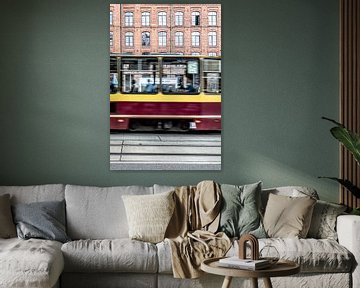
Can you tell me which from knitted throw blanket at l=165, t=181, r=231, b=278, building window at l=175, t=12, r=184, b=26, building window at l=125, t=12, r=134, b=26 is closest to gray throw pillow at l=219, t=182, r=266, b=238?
knitted throw blanket at l=165, t=181, r=231, b=278

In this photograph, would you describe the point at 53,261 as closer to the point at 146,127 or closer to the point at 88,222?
the point at 88,222

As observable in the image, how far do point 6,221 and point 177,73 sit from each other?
2041mm

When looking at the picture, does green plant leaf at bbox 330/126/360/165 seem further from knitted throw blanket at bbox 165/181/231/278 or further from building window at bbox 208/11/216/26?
building window at bbox 208/11/216/26

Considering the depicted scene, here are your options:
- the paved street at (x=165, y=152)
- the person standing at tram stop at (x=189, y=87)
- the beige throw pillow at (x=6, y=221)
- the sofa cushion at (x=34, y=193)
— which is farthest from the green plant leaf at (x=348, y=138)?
the beige throw pillow at (x=6, y=221)

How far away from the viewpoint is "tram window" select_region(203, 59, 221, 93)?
7.36m

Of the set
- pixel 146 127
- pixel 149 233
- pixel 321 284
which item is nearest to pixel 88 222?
pixel 149 233

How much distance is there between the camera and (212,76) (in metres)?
7.36

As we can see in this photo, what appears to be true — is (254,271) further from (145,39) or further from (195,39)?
(145,39)

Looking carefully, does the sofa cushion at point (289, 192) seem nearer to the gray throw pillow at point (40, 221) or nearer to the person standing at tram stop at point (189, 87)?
the person standing at tram stop at point (189, 87)

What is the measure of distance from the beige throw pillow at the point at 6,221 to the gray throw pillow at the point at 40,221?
5cm

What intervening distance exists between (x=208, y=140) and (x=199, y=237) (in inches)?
45.9

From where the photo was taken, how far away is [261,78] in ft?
24.3

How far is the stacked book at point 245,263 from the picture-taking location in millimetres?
5059

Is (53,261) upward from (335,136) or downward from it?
downward
